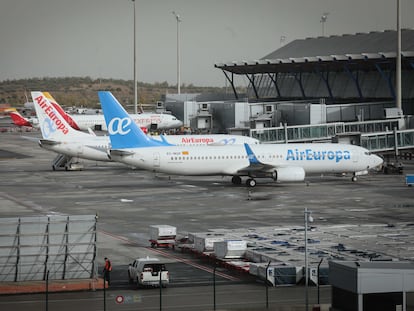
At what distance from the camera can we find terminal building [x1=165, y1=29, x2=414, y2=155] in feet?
397

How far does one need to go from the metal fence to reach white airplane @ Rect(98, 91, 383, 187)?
37.7 meters

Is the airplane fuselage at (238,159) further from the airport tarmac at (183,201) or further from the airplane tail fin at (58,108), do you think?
the airplane tail fin at (58,108)

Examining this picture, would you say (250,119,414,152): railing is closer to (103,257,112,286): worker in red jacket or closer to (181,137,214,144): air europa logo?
(181,137,214,144): air europa logo

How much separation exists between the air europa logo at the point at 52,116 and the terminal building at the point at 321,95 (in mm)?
27349

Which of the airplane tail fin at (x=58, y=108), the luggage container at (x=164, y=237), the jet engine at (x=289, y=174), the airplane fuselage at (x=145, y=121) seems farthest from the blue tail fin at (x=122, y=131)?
the airplane fuselage at (x=145, y=121)

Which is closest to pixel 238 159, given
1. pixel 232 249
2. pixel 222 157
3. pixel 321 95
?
pixel 222 157

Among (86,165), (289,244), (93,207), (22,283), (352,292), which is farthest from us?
(86,165)

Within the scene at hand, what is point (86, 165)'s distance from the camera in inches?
4552

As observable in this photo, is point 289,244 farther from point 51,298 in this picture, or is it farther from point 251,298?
point 51,298

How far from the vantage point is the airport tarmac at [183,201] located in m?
65.7

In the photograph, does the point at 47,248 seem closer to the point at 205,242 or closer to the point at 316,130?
the point at 205,242

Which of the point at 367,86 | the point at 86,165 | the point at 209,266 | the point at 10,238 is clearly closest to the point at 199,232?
the point at 209,266

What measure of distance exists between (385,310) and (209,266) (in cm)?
1877

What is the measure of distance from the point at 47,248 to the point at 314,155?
45320mm
